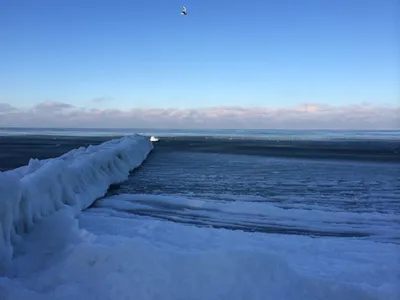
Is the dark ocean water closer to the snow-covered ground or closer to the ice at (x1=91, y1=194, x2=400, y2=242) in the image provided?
the ice at (x1=91, y1=194, x2=400, y2=242)

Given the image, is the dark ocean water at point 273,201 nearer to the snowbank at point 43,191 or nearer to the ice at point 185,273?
the snowbank at point 43,191

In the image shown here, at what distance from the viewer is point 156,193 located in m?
13.8

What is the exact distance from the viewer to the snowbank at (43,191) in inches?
251

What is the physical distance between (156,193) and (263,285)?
9.20 m

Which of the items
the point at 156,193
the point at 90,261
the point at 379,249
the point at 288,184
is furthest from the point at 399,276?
the point at 288,184

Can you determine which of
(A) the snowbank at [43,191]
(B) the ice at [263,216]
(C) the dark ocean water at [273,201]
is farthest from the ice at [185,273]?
(C) the dark ocean water at [273,201]

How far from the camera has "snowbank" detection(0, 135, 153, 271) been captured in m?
6.37

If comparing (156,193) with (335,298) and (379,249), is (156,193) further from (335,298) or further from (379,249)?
(335,298)

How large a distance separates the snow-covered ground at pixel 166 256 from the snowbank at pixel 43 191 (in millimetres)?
26

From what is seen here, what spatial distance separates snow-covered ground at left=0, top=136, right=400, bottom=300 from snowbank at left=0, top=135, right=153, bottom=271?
3cm

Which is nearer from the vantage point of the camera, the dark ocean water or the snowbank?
the snowbank

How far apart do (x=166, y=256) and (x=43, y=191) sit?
14.1 ft

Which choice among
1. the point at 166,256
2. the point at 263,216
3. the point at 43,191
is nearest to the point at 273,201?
the point at 263,216

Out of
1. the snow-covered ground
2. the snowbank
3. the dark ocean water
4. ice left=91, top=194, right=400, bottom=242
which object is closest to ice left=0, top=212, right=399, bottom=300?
the snow-covered ground
